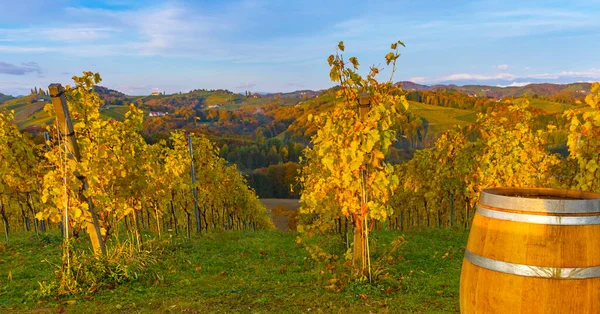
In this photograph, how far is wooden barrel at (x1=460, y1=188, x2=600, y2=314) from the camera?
1866mm

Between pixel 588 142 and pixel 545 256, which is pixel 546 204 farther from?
pixel 588 142

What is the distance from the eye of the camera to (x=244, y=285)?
5.66 m

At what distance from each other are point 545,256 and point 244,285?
15.3ft

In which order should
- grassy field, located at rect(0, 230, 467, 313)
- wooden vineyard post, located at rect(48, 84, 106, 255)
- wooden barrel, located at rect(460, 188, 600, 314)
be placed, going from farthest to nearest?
wooden vineyard post, located at rect(48, 84, 106, 255), grassy field, located at rect(0, 230, 467, 313), wooden barrel, located at rect(460, 188, 600, 314)

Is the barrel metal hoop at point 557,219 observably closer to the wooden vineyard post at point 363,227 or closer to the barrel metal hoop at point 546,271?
the barrel metal hoop at point 546,271

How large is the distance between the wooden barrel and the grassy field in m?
2.79

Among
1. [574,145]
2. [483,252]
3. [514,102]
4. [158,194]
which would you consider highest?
[514,102]

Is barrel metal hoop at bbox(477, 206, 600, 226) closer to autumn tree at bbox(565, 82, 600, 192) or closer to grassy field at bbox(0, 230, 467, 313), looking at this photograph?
grassy field at bbox(0, 230, 467, 313)

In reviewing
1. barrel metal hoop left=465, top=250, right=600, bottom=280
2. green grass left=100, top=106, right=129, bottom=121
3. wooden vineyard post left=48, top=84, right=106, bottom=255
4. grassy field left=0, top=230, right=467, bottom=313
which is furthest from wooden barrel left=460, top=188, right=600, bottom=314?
green grass left=100, top=106, right=129, bottom=121

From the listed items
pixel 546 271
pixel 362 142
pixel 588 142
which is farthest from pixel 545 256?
pixel 588 142

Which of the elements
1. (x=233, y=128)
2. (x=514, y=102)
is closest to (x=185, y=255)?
(x=514, y=102)

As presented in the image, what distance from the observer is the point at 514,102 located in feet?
32.2

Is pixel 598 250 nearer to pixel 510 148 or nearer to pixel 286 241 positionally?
pixel 510 148

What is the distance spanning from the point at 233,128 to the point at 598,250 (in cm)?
12683
